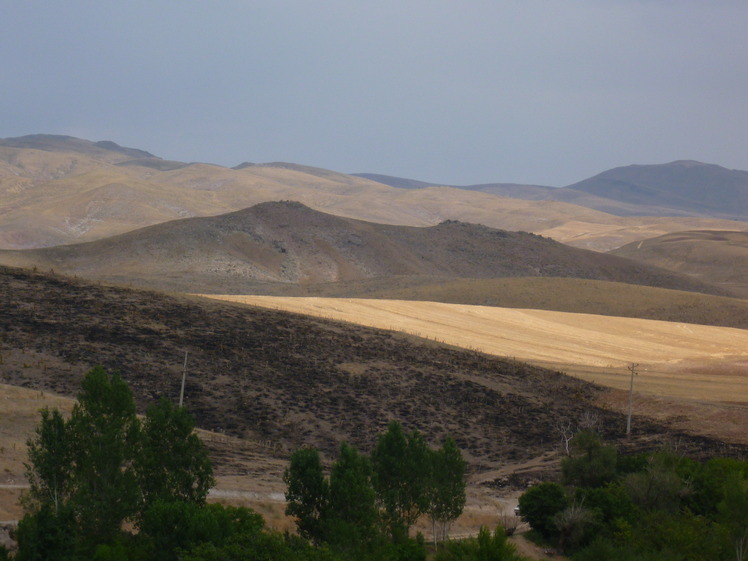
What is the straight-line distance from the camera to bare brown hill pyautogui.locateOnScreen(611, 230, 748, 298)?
159 m

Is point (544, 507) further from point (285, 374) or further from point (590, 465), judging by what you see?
point (285, 374)

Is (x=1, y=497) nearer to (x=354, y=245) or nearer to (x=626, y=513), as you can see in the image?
(x=626, y=513)

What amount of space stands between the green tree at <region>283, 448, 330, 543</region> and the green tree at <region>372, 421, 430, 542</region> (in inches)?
78.8

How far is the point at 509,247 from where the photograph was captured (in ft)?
459

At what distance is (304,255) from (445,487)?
10073cm

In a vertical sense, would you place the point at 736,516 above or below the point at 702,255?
below

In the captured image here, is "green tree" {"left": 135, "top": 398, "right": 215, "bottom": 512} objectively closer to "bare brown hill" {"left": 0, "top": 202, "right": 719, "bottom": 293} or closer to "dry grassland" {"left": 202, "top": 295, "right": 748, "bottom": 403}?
"dry grassland" {"left": 202, "top": 295, "right": 748, "bottom": 403}

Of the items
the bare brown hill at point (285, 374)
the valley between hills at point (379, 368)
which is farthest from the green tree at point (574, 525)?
the bare brown hill at point (285, 374)

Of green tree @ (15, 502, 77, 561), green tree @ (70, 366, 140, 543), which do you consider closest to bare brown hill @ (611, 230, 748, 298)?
green tree @ (70, 366, 140, 543)

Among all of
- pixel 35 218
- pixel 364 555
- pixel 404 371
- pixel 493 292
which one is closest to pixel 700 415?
pixel 404 371

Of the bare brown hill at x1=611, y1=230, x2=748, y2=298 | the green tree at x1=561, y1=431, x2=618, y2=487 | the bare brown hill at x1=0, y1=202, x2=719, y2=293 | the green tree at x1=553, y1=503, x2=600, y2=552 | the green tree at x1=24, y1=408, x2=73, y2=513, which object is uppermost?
the bare brown hill at x1=611, y1=230, x2=748, y2=298

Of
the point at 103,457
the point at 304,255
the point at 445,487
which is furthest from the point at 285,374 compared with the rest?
the point at 304,255

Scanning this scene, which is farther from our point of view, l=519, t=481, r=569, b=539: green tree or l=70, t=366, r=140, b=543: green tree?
l=519, t=481, r=569, b=539: green tree

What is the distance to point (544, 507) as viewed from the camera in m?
26.6
